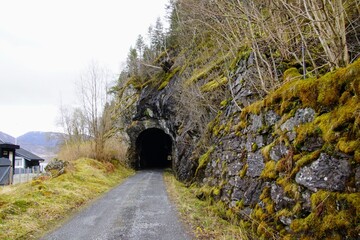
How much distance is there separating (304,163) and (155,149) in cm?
3455

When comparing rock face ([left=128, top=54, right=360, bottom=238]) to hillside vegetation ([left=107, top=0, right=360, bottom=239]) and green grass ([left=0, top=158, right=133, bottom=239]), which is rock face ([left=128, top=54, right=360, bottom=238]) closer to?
hillside vegetation ([left=107, top=0, right=360, bottom=239])

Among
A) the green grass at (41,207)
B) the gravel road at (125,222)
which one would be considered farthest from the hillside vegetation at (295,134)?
the green grass at (41,207)

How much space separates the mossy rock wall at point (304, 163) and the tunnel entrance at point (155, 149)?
25.1 metres

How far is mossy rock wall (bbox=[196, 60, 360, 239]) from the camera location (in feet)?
11.0

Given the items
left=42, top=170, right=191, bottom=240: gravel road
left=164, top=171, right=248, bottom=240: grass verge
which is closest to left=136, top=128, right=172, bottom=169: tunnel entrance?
left=42, top=170, right=191, bottom=240: gravel road

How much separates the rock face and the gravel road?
5.41ft

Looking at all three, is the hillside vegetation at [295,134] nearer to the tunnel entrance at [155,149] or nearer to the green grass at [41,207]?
the green grass at [41,207]

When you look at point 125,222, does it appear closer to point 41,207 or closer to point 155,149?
point 41,207

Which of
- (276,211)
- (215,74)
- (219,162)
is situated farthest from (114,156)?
(276,211)

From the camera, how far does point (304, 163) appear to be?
4.05m

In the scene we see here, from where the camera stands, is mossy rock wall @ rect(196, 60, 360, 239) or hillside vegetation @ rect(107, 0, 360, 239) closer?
mossy rock wall @ rect(196, 60, 360, 239)

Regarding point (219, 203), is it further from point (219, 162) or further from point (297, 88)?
point (297, 88)

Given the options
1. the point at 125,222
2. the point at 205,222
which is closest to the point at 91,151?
the point at 125,222

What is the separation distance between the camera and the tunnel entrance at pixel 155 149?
32.1 metres
